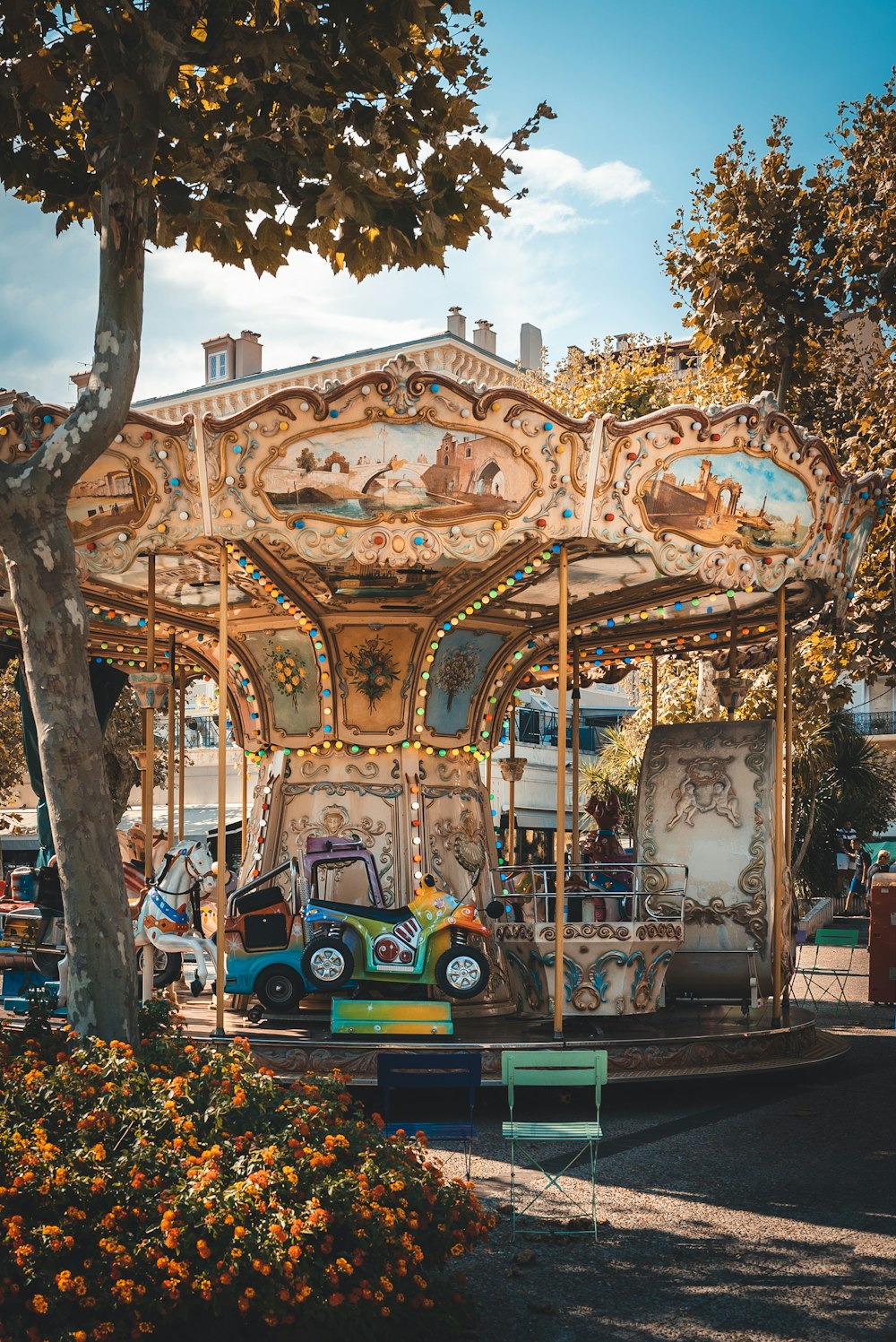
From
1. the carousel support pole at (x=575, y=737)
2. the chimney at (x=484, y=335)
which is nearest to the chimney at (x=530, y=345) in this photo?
the chimney at (x=484, y=335)

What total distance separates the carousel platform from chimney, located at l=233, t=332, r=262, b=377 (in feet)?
108

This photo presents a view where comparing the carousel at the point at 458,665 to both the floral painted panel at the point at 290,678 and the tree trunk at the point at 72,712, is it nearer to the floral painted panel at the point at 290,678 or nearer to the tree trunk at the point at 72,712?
the floral painted panel at the point at 290,678

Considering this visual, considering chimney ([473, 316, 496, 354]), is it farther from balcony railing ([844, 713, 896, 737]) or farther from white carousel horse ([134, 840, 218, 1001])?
white carousel horse ([134, 840, 218, 1001])

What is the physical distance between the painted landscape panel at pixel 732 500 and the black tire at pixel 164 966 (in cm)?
555

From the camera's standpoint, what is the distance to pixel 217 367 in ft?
149

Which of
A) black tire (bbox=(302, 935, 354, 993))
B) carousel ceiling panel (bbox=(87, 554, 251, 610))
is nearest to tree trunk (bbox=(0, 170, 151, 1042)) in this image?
black tire (bbox=(302, 935, 354, 993))

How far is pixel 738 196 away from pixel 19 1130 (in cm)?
1578

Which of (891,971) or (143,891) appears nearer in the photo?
(143,891)

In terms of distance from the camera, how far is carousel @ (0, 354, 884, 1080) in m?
10.4

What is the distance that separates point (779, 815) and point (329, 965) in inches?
174

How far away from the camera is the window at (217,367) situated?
44719mm

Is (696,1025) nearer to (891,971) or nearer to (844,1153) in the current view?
(844,1153)

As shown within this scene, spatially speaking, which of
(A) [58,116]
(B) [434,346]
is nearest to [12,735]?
(B) [434,346]

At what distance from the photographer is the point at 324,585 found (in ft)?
41.3
